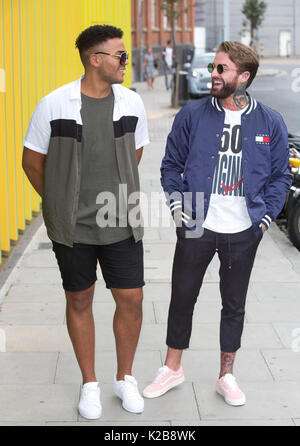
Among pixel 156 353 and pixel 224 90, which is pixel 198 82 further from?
pixel 224 90

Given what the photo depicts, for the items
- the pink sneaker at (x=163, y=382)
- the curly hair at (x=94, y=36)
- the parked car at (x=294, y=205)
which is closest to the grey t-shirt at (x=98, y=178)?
the curly hair at (x=94, y=36)

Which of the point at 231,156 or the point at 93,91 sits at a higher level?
the point at 93,91

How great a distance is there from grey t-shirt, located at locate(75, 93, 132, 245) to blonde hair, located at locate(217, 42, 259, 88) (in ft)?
1.94

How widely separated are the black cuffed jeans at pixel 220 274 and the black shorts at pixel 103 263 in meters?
0.26

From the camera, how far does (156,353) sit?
4758 mm

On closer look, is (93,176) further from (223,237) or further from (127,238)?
(223,237)

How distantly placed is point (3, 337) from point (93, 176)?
177 centimetres

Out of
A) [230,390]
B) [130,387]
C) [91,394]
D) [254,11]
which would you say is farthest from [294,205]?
[254,11]

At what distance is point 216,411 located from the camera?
396 centimetres

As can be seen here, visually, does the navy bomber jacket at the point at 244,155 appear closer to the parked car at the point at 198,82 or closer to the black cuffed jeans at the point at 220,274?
the black cuffed jeans at the point at 220,274

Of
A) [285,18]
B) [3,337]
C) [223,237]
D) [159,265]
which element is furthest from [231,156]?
[285,18]

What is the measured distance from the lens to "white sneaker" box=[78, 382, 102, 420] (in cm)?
384

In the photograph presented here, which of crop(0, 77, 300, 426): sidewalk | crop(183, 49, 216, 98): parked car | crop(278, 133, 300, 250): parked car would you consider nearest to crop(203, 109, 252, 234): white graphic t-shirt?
crop(0, 77, 300, 426): sidewalk

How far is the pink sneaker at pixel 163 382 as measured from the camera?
4121mm
